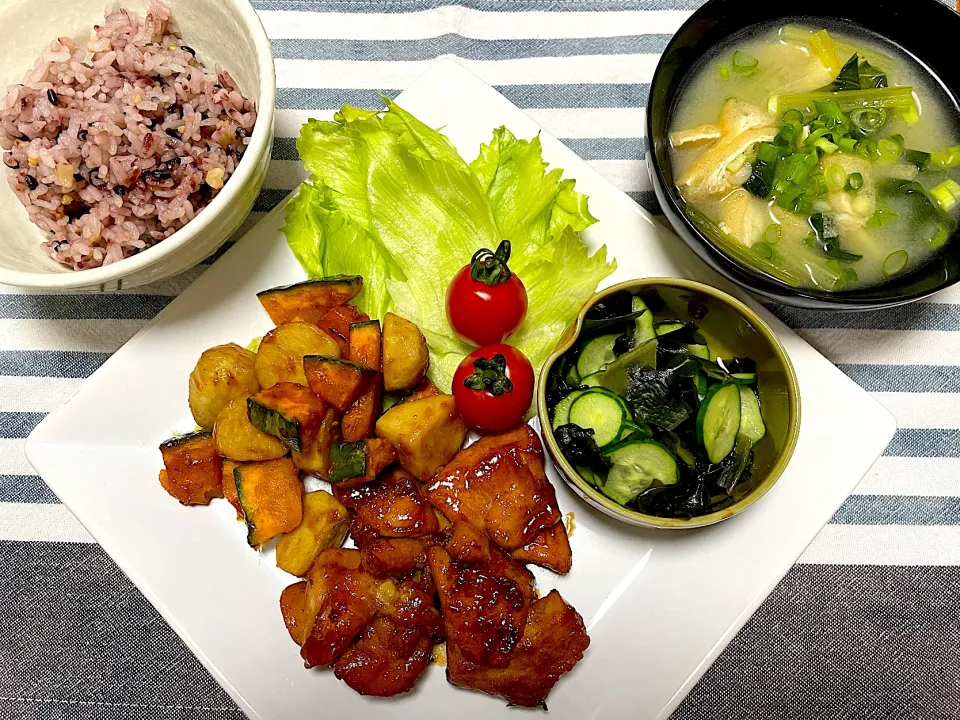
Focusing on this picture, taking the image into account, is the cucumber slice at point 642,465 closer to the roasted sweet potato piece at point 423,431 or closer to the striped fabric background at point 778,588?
the roasted sweet potato piece at point 423,431

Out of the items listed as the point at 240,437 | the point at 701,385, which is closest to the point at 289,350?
the point at 240,437

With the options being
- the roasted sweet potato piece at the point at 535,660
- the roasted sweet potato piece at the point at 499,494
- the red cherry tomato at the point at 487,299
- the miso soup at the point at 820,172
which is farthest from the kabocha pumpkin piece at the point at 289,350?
the miso soup at the point at 820,172

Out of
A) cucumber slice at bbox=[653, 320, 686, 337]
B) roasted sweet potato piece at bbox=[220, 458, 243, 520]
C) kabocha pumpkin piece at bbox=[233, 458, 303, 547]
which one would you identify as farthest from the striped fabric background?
kabocha pumpkin piece at bbox=[233, 458, 303, 547]

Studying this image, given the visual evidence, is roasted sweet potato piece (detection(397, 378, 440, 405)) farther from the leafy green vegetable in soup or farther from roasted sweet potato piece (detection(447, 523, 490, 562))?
roasted sweet potato piece (detection(447, 523, 490, 562))

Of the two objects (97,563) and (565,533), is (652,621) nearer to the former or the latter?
(565,533)

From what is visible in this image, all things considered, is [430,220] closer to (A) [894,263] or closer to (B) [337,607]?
(B) [337,607]
